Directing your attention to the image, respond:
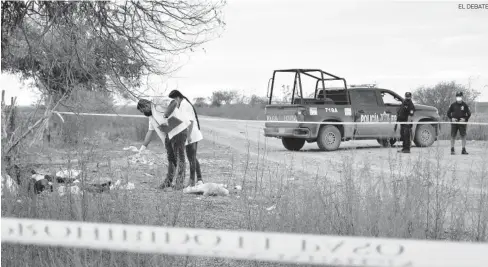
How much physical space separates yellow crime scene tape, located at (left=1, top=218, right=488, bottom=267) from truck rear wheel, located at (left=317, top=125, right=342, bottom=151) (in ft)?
50.8

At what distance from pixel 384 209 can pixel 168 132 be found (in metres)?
5.08

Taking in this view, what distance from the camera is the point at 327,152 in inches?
690

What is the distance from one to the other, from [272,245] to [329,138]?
15.9 m

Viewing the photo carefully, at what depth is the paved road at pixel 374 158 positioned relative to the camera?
240 inches

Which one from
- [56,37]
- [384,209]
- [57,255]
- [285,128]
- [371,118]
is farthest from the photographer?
[371,118]

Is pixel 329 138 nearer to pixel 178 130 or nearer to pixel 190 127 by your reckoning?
pixel 190 127

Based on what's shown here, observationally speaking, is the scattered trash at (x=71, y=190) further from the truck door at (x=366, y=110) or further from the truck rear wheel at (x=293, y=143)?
the truck door at (x=366, y=110)

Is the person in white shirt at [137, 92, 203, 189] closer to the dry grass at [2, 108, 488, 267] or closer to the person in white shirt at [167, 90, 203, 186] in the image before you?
the person in white shirt at [167, 90, 203, 186]

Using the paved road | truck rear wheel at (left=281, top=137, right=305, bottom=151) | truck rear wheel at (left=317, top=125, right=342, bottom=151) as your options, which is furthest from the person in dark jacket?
truck rear wheel at (left=281, top=137, right=305, bottom=151)

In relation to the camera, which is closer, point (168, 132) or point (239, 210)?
point (239, 210)

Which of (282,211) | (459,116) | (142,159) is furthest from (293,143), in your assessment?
(282,211)

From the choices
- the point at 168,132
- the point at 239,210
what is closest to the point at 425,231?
the point at 239,210

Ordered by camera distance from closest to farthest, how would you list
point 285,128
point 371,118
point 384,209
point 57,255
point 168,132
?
point 57,255
point 384,209
point 168,132
point 285,128
point 371,118

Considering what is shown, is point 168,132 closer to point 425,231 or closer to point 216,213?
point 216,213
